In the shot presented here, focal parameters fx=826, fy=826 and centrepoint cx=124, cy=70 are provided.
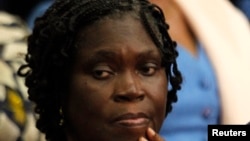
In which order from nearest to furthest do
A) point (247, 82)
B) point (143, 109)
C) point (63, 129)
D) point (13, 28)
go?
point (143, 109), point (63, 129), point (13, 28), point (247, 82)

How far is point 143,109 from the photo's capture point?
1622mm

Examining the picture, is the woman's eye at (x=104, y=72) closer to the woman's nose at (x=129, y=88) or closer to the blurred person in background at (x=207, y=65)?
the woman's nose at (x=129, y=88)

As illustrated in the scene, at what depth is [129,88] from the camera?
1.60m

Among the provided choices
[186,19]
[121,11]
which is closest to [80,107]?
[121,11]

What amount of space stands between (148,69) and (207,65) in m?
0.69

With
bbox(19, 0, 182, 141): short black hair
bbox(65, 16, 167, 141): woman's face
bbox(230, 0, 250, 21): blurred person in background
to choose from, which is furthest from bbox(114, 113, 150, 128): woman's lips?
bbox(230, 0, 250, 21): blurred person in background

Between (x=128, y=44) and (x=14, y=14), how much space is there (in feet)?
3.00

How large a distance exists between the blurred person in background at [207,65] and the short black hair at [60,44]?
411mm

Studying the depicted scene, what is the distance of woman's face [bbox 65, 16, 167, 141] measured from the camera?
1605 mm

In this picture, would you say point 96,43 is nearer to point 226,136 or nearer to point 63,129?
point 63,129

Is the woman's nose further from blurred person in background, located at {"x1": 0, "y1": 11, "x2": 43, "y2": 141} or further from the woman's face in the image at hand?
blurred person in background, located at {"x1": 0, "y1": 11, "x2": 43, "y2": 141}

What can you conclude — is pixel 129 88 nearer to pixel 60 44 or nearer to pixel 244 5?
pixel 60 44

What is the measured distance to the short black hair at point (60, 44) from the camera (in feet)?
5.52

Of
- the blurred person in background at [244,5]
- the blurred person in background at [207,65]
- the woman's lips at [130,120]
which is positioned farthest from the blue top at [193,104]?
the woman's lips at [130,120]
